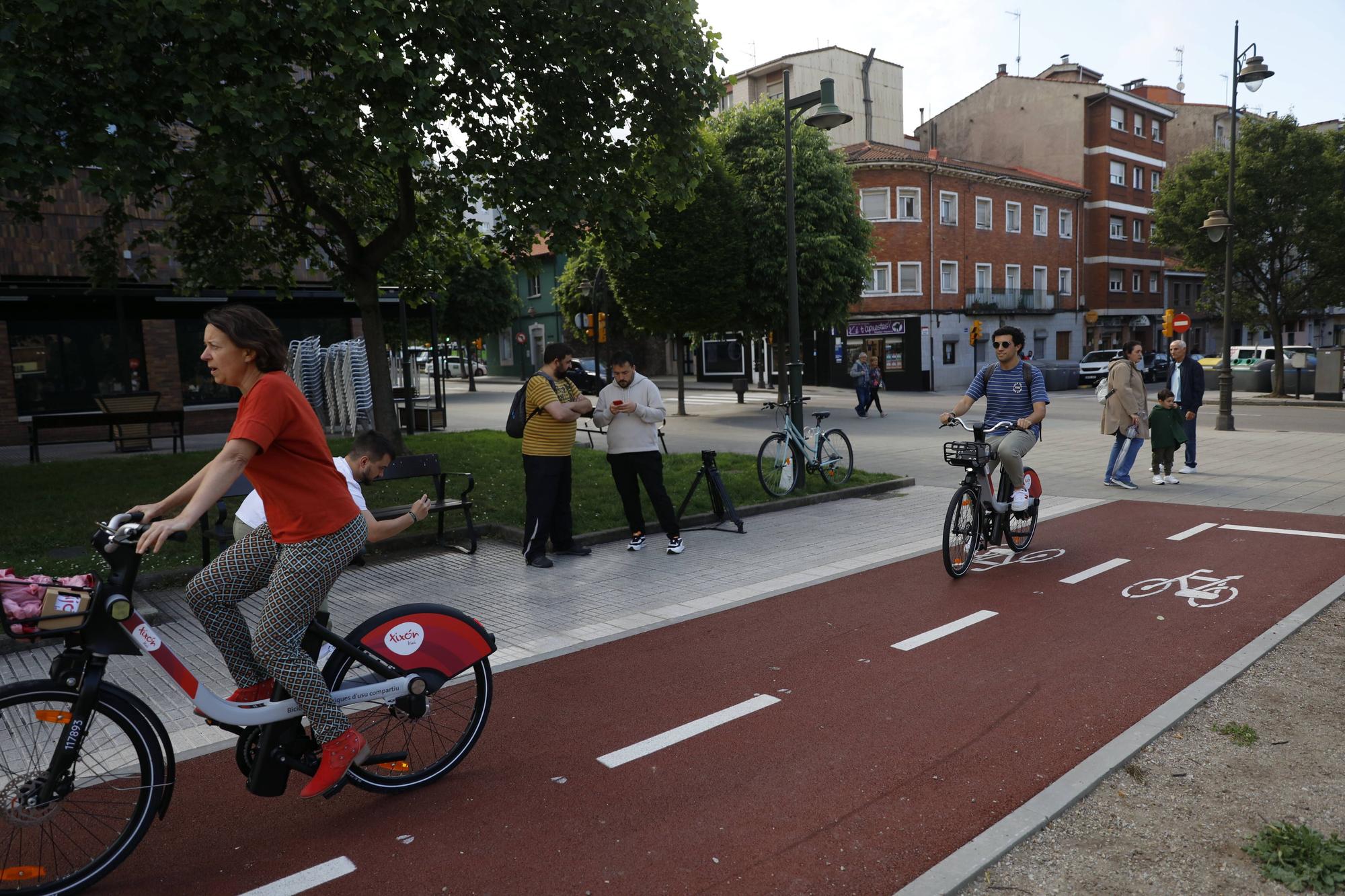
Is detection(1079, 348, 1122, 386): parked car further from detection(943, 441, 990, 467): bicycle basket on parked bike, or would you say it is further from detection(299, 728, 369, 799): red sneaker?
detection(299, 728, 369, 799): red sneaker

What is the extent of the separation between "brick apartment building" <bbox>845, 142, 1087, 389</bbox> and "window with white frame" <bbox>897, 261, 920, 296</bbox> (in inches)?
1.2

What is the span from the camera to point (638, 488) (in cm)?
836

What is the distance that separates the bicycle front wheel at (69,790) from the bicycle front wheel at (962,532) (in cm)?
536

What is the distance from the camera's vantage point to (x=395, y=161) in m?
8.80

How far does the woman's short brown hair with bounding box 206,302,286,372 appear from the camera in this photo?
3.19 metres

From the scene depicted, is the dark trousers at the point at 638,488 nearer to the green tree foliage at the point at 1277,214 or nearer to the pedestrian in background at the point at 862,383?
the pedestrian in background at the point at 862,383

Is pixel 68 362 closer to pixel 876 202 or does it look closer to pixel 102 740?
pixel 102 740

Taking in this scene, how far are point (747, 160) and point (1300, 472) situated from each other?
17398 millimetres

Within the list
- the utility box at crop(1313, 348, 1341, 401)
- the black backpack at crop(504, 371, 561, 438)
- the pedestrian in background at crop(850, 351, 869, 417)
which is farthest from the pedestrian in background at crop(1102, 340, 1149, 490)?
the utility box at crop(1313, 348, 1341, 401)

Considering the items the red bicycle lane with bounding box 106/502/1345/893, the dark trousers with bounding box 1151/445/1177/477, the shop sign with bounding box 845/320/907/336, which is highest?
the shop sign with bounding box 845/320/907/336

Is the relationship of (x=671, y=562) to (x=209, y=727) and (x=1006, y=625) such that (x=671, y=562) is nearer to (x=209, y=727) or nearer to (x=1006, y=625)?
(x=1006, y=625)

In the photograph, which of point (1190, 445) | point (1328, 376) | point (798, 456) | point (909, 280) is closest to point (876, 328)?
point (909, 280)

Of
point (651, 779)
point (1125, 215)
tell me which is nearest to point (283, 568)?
point (651, 779)

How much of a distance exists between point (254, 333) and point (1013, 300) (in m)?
45.9
